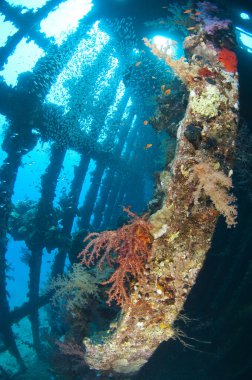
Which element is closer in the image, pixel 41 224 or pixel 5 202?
pixel 5 202

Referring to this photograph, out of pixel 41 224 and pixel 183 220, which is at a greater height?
pixel 41 224

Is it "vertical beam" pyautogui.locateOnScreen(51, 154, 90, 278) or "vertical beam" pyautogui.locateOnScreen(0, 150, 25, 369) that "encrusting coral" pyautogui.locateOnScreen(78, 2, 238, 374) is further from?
"vertical beam" pyautogui.locateOnScreen(51, 154, 90, 278)

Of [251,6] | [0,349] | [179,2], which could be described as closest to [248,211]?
[251,6]

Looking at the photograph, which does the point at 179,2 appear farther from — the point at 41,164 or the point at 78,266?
the point at 41,164

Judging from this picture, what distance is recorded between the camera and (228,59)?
3902 mm

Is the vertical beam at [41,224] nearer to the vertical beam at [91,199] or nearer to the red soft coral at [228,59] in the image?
the vertical beam at [91,199]

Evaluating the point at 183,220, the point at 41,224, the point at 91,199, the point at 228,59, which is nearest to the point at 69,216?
the point at 41,224

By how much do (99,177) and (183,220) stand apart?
1039 centimetres

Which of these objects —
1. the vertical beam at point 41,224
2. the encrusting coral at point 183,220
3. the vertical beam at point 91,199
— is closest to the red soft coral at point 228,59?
the encrusting coral at point 183,220

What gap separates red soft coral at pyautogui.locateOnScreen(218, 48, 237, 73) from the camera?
3.78 meters

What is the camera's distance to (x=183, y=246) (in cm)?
324

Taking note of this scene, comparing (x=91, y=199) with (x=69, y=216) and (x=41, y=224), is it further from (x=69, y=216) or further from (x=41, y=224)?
(x=41, y=224)

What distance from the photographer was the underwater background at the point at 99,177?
520cm

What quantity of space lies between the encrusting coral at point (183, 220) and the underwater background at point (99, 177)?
0.47 meters
